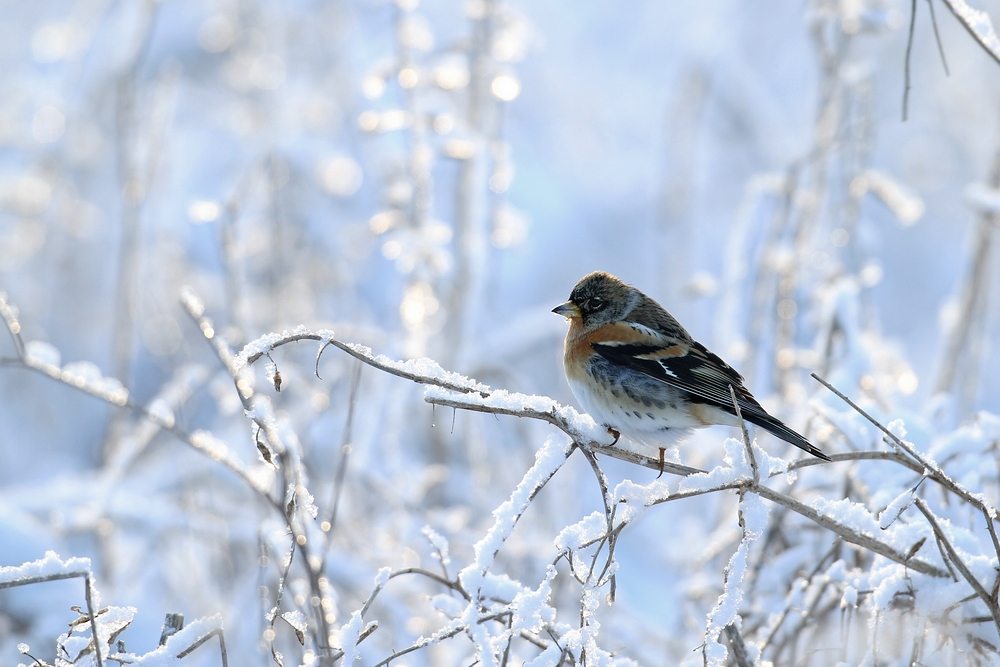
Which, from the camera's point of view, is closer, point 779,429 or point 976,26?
point 976,26

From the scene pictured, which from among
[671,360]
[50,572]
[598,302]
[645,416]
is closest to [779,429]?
[645,416]

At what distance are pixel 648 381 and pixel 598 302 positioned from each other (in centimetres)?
55

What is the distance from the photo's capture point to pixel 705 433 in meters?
4.32

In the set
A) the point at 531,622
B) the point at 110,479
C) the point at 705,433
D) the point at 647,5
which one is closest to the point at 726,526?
the point at 705,433

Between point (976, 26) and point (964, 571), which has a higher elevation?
point (976, 26)

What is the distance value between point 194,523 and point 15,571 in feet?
8.44

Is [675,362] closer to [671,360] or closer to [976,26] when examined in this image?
[671,360]

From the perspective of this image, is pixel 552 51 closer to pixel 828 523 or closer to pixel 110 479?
pixel 110 479

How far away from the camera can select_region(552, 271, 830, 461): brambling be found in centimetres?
272

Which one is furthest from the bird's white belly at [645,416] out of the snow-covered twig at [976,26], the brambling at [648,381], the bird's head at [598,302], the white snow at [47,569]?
the white snow at [47,569]

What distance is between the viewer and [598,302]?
3250 mm

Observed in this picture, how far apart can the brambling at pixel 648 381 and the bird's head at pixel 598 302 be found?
14mm

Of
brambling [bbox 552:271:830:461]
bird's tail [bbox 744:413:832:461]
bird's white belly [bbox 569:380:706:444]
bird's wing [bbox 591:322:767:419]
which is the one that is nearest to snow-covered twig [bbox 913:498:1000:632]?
bird's tail [bbox 744:413:832:461]

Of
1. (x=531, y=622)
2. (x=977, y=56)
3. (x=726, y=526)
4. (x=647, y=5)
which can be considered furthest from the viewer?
(x=647, y=5)
